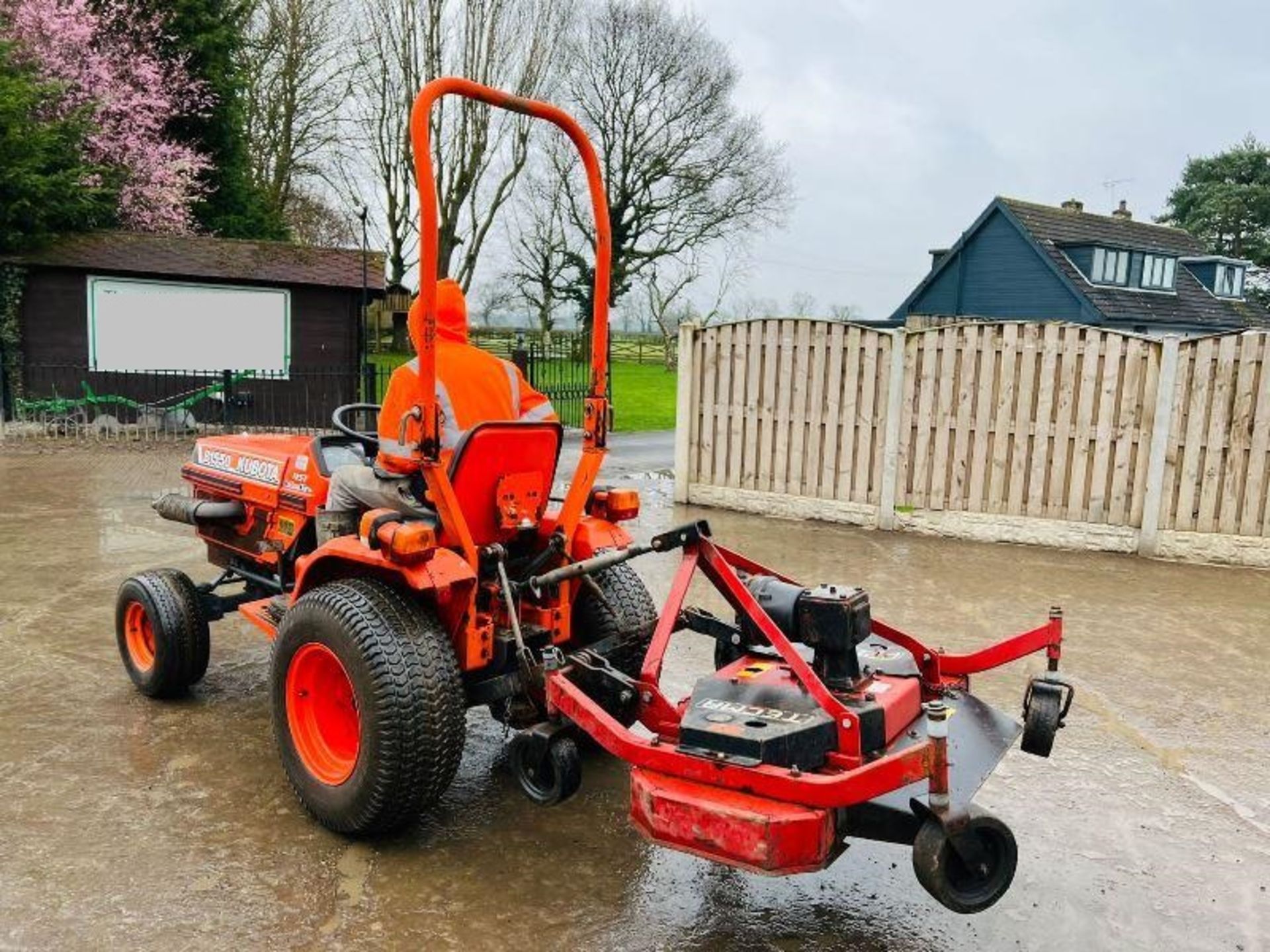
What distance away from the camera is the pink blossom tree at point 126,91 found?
60.7 ft

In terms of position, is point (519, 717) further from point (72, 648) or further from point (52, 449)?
point (52, 449)

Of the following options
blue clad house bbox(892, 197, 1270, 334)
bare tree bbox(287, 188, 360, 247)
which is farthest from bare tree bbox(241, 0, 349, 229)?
blue clad house bbox(892, 197, 1270, 334)

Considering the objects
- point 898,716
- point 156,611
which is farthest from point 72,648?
point 898,716

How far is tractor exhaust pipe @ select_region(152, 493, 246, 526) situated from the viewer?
191 inches

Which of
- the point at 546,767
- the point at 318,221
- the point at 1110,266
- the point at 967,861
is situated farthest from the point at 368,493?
the point at 318,221

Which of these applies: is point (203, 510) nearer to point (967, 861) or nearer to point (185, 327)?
point (967, 861)

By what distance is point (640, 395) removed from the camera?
26.2 m

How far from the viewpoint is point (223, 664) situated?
17.5ft

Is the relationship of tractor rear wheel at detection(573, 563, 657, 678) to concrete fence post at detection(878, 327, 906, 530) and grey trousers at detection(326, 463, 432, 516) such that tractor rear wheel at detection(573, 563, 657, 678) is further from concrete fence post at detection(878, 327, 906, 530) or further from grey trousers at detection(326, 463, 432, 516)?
concrete fence post at detection(878, 327, 906, 530)

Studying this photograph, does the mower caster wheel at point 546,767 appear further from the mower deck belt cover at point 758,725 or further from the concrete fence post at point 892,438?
the concrete fence post at point 892,438

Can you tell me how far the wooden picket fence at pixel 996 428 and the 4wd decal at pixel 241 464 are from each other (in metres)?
5.63

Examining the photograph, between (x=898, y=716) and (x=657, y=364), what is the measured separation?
38.8m

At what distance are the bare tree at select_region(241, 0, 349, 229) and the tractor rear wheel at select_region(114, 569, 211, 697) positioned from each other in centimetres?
2321

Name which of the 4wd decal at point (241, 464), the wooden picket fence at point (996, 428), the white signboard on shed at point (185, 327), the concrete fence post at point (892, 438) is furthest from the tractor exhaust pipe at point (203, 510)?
the white signboard on shed at point (185, 327)
